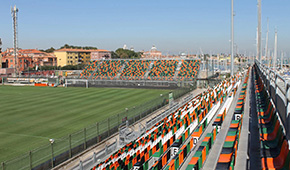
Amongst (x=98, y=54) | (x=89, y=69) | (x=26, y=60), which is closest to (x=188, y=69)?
(x=89, y=69)

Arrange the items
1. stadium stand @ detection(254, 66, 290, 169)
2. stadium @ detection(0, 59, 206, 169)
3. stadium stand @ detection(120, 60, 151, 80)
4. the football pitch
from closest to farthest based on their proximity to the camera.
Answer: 1. stadium stand @ detection(254, 66, 290, 169)
2. stadium @ detection(0, 59, 206, 169)
3. the football pitch
4. stadium stand @ detection(120, 60, 151, 80)

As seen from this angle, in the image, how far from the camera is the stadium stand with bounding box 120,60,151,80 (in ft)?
197

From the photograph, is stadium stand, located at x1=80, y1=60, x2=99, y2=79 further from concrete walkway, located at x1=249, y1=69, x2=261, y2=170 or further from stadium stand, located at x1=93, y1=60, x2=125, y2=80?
concrete walkway, located at x1=249, y1=69, x2=261, y2=170

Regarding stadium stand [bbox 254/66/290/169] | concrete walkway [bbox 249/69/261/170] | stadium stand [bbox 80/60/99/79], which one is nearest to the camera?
stadium stand [bbox 254/66/290/169]

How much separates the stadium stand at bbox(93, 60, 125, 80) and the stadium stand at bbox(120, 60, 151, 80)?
1.84 metres

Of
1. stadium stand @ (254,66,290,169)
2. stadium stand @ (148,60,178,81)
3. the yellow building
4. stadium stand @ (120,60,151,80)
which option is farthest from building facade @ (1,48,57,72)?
stadium stand @ (254,66,290,169)

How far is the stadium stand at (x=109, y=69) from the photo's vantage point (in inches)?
2445

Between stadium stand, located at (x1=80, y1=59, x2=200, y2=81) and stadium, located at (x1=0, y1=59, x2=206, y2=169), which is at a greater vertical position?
stadium stand, located at (x1=80, y1=59, x2=200, y2=81)

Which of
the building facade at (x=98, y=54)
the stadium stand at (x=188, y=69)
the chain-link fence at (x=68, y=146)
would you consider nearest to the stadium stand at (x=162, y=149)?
the chain-link fence at (x=68, y=146)

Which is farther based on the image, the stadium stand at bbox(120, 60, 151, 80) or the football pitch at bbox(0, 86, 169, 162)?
the stadium stand at bbox(120, 60, 151, 80)

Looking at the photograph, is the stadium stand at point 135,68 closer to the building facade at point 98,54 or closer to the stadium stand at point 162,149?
the stadium stand at point 162,149

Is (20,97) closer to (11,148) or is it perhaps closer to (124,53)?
(11,148)

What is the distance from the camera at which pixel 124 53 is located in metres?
144

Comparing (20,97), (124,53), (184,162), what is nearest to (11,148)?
(184,162)
